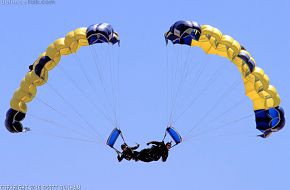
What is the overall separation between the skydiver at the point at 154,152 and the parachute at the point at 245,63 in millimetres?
4522

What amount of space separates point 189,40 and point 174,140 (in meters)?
4.41

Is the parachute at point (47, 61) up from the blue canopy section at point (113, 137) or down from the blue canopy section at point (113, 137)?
up

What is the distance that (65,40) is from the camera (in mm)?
43812

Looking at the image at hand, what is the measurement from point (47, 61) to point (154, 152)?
6072 mm

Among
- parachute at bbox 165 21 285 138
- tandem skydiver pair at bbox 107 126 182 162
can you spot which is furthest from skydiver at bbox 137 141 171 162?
parachute at bbox 165 21 285 138

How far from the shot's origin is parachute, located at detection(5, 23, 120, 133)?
43.6 meters

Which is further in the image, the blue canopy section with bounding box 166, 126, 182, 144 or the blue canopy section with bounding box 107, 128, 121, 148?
the blue canopy section with bounding box 166, 126, 182, 144

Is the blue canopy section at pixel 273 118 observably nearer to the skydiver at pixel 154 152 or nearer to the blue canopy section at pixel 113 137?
the skydiver at pixel 154 152

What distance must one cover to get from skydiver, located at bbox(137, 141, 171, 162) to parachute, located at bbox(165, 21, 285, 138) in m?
4.52

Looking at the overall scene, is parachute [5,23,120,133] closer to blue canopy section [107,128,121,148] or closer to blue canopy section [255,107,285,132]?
blue canopy section [107,128,121,148]

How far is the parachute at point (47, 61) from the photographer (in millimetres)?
43594

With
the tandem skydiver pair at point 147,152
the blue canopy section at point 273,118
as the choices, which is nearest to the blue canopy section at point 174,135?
the tandem skydiver pair at point 147,152

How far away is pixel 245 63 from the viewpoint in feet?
145

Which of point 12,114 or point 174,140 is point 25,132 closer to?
point 12,114
